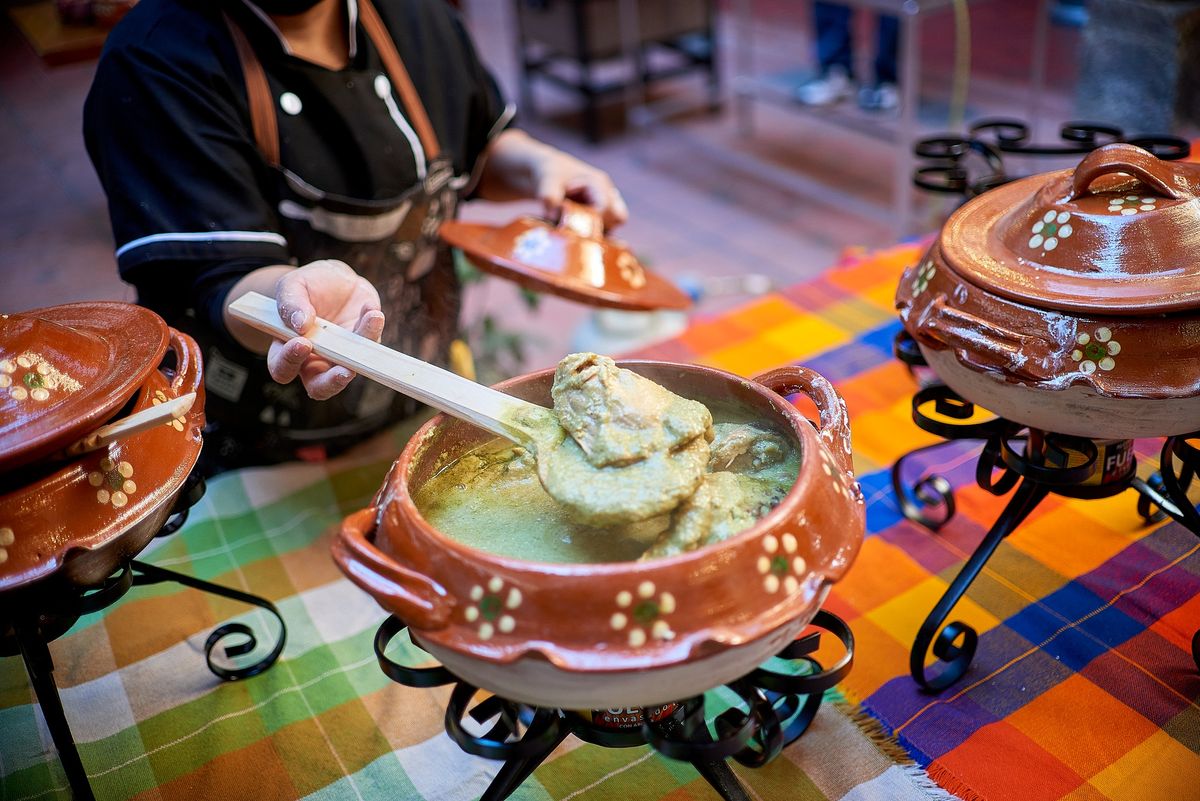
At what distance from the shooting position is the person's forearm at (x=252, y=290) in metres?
1.35

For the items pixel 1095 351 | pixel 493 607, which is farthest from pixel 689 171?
pixel 493 607

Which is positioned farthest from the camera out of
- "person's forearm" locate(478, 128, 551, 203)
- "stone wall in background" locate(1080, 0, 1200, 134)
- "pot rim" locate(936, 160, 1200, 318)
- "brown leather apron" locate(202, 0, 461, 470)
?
"stone wall in background" locate(1080, 0, 1200, 134)

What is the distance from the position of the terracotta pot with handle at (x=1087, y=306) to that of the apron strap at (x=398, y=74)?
92cm

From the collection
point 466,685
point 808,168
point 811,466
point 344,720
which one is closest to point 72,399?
point 466,685

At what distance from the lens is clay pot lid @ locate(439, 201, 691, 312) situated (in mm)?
1393

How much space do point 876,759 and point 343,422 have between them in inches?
43.3

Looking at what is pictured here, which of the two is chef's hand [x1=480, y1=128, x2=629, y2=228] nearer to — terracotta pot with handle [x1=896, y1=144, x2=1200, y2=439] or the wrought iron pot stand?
terracotta pot with handle [x1=896, y1=144, x2=1200, y2=439]

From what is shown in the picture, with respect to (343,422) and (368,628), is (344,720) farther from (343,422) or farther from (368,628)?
(343,422)

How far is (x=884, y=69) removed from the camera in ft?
15.1

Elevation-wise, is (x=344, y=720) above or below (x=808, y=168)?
above

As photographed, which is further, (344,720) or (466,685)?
(344,720)

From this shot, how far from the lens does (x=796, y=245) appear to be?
3977 millimetres

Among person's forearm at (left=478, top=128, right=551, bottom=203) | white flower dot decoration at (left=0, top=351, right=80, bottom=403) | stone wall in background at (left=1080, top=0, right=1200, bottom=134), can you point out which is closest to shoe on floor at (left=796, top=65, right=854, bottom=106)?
stone wall in background at (left=1080, top=0, right=1200, bottom=134)

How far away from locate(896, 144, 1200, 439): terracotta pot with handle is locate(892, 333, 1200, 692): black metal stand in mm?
113
